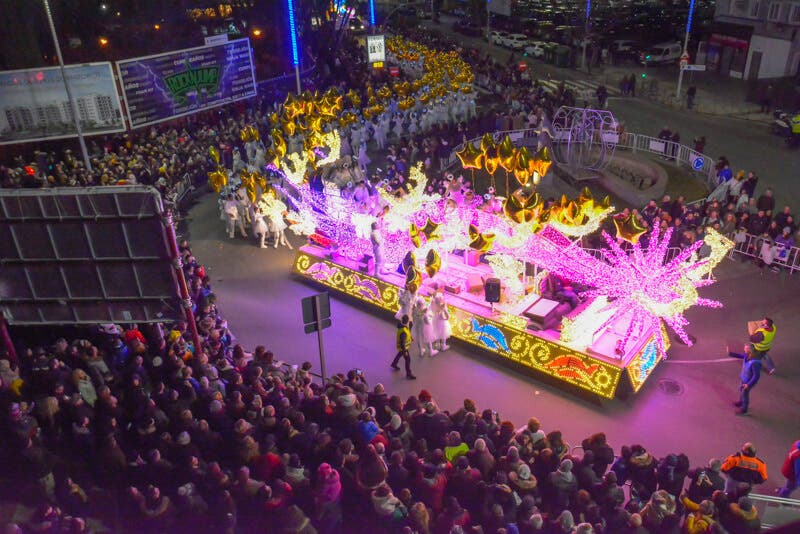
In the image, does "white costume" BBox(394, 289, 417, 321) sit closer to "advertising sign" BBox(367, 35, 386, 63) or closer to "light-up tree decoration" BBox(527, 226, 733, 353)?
"light-up tree decoration" BBox(527, 226, 733, 353)

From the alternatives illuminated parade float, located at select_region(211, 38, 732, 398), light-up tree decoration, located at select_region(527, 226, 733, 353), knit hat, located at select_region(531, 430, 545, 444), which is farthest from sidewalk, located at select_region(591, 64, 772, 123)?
knit hat, located at select_region(531, 430, 545, 444)

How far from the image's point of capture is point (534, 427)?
798 centimetres

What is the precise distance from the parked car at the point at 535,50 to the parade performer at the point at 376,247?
31.9 m

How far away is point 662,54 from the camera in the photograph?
37.1 metres

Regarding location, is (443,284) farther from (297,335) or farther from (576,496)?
(576,496)

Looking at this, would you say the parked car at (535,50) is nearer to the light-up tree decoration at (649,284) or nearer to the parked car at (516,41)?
the parked car at (516,41)

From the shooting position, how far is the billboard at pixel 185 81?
20.8 meters

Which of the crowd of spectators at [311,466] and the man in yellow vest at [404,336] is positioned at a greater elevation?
the crowd of spectators at [311,466]

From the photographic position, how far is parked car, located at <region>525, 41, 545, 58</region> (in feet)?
136

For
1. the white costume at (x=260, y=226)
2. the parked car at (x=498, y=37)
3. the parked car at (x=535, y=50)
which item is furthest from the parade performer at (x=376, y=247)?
the parked car at (x=498, y=37)

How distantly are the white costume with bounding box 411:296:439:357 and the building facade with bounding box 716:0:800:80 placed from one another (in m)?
26.5

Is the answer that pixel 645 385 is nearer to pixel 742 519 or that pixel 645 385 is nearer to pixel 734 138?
pixel 742 519

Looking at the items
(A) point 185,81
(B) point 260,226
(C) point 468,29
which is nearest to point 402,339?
(B) point 260,226

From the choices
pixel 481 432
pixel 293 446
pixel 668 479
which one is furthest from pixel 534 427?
pixel 293 446
